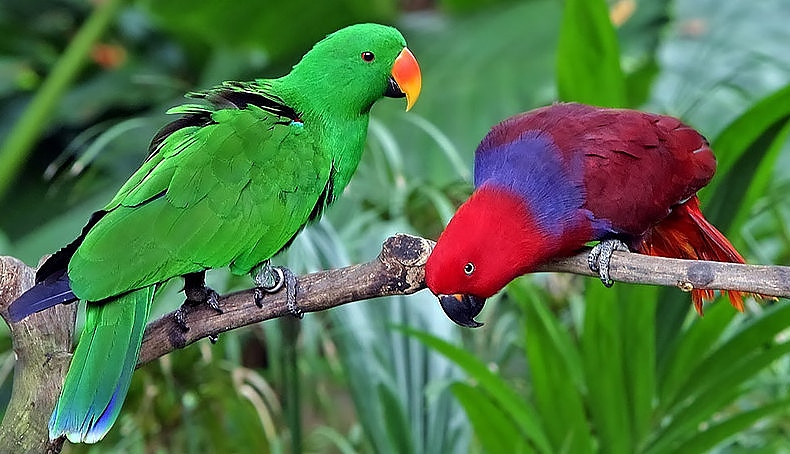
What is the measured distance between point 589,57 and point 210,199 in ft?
1.54

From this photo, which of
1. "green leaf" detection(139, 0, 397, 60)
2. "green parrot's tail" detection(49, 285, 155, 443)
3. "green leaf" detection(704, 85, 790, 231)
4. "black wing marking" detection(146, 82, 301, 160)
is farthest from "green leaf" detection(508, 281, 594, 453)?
"green leaf" detection(139, 0, 397, 60)

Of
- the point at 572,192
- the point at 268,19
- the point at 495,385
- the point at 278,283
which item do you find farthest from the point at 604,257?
the point at 268,19

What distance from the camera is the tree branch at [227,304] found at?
2.43ft

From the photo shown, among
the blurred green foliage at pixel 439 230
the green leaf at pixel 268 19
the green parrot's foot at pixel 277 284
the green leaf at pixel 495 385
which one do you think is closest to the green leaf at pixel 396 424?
the blurred green foliage at pixel 439 230

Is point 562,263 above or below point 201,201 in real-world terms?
below

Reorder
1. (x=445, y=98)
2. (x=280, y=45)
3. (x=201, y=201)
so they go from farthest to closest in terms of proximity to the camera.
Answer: (x=280, y=45), (x=445, y=98), (x=201, y=201)

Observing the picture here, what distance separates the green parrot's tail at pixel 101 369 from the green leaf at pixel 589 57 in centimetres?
56

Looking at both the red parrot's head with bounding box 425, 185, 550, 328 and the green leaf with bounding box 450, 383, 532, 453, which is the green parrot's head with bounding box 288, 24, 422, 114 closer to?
the red parrot's head with bounding box 425, 185, 550, 328

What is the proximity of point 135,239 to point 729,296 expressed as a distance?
63 cm

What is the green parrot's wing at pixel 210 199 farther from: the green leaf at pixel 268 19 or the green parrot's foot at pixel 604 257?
the green leaf at pixel 268 19

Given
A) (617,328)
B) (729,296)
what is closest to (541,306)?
(617,328)

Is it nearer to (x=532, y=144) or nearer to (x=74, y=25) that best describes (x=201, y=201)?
(x=532, y=144)

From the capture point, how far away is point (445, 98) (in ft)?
6.35

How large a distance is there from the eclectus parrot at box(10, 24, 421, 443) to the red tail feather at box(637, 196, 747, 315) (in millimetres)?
337
